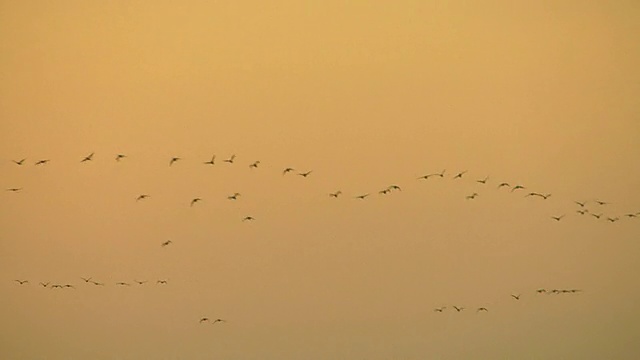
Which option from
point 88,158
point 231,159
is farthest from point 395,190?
point 88,158

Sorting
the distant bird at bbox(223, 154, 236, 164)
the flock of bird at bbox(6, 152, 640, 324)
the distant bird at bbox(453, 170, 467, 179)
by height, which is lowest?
the flock of bird at bbox(6, 152, 640, 324)

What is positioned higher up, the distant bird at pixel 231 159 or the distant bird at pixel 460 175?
the distant bird at pixel 460 175

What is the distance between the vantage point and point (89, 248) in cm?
155

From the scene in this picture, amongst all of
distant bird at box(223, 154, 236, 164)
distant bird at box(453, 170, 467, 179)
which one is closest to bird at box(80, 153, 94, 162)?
distant bird at box(223, 154, 236, 164)

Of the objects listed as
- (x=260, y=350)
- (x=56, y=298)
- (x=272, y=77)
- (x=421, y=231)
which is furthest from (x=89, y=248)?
(x=421, y=231)

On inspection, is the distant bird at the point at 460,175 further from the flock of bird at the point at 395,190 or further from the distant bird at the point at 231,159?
the distant bird at the point at 231,159

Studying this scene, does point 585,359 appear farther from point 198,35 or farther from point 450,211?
point 198,35

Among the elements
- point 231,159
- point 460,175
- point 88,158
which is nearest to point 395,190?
point 460,175

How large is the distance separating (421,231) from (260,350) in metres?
0.53

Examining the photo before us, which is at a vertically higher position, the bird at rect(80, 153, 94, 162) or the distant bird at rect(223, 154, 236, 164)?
the distant bird at rect(223, 154, 236, 164)

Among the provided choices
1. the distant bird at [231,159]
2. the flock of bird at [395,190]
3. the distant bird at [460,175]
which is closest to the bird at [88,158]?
→ the flock of bird at [395,190]

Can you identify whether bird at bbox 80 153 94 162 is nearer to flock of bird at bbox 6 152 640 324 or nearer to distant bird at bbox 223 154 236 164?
flock of bird at bbox 6 152 640 324

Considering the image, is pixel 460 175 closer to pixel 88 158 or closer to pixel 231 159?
pixel 231 159

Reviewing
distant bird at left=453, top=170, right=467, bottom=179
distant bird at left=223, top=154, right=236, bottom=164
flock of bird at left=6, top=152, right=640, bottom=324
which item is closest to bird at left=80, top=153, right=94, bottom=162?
flock of bird at left=6, top=152, right=640, bottom=324
